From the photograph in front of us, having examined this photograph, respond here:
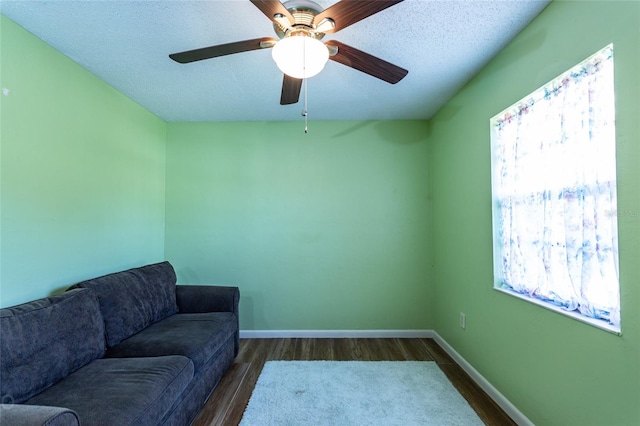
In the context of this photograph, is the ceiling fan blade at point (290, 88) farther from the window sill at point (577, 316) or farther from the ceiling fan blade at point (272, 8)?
the window sill at point (577, 316)

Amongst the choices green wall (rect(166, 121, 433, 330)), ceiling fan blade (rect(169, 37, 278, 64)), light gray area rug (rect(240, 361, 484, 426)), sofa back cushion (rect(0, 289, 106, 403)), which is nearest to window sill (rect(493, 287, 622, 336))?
light gray area rug (rect(240, 361, 484, 426))

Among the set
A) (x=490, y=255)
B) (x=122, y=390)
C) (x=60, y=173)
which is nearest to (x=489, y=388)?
(x=490, y=255)

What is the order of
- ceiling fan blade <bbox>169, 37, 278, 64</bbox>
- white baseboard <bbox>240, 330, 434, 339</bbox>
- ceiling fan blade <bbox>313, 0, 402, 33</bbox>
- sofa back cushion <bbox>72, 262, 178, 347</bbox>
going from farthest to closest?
1. white baseboard <bbox>240, 330, 434, 339</bbox>
2. sofa back cushion <bbox>72, 262, 178, 347</bbox>
3. ceiling fan blade <bbox>169, 37, 278, 64</bbox>
4. ceiling fan blade <bbox>313, 0, 402, 33</bbox>

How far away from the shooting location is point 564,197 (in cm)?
155

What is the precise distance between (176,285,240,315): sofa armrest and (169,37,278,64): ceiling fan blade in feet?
6.69

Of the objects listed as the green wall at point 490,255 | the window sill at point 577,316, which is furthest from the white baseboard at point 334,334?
the window sill at point 577,316

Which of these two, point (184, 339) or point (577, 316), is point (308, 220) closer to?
point (184, 339)

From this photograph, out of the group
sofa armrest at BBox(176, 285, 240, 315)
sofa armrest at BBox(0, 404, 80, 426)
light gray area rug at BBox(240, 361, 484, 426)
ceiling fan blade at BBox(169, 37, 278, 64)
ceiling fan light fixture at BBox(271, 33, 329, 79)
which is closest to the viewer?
sofa armrest at BBox(0, 404, 80, 426)

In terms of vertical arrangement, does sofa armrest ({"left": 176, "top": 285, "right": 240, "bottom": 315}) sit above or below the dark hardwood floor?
above

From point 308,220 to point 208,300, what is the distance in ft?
4.53

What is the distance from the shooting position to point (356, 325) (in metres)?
3.34

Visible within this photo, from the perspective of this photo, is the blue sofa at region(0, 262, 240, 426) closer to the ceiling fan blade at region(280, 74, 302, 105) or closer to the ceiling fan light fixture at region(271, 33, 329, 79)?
the ceiling fan light fixture at region(271, 33, 329, 79)

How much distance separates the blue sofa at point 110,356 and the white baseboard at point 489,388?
2.12 metres

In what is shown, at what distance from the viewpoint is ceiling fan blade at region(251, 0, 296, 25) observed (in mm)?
1182
